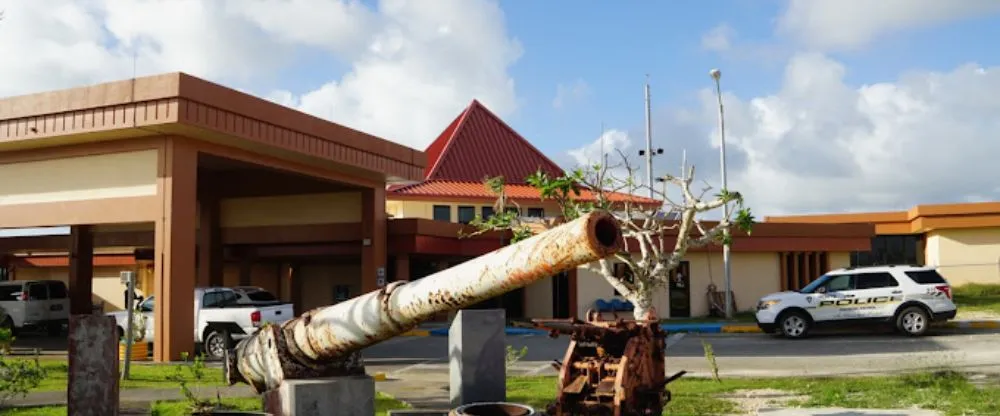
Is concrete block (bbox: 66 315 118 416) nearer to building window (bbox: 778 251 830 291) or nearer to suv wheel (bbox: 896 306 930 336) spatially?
suv wheel (bbox: 896 306 930 336)

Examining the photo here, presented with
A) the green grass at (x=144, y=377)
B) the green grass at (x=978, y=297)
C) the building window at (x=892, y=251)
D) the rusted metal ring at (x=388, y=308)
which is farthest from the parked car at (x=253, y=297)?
the building window at (x=892, y=251)

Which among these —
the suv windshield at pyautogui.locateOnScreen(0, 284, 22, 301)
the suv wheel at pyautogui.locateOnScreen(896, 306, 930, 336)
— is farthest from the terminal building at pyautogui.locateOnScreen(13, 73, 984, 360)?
the suv wheel at pyautogui.locateOnScreen(896, 306, 930, 336)

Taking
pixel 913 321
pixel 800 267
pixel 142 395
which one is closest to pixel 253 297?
pixel 142 395

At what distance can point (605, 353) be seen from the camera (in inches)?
310

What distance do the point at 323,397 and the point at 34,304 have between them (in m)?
22.1

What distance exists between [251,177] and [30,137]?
324 inches

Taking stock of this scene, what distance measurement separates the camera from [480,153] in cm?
3688

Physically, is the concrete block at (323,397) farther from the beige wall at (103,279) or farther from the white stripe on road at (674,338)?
the beige wall at (103,279)

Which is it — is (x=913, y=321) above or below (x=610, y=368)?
below

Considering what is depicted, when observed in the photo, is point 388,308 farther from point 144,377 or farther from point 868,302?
point 868,302

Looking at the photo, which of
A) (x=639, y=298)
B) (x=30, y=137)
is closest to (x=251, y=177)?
(x=30, y=137)

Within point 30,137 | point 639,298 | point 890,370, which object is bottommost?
point 890,370

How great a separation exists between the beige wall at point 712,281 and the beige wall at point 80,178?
48.4 ft

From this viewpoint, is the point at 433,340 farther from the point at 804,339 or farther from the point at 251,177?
the point at 804,339
